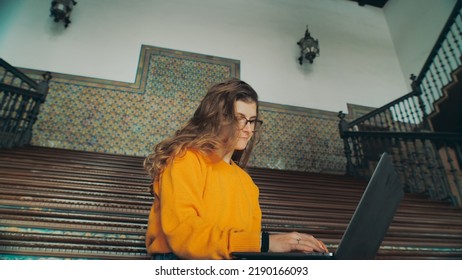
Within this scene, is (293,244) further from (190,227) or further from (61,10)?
(61,10)

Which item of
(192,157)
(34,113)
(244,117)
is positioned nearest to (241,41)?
(34,113)

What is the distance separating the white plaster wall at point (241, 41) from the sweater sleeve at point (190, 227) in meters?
4.19

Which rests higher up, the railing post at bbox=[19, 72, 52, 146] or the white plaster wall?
the white plaster wall

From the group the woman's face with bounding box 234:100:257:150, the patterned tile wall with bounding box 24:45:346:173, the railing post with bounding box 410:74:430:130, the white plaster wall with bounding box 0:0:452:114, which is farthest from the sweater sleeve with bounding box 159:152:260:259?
the railing post with bounding box 410:74:430:130

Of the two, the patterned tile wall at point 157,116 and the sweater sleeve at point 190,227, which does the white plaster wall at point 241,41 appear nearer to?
the patterned tile wall at point 157,116

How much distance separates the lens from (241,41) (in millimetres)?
5375

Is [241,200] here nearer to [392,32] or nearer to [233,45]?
[233,45]

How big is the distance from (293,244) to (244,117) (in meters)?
0.47

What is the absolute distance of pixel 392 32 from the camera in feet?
20.9

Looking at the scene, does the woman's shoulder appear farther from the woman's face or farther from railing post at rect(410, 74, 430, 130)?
railing post at rect(410, 74, 430, 130)

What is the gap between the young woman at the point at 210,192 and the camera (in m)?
0.69

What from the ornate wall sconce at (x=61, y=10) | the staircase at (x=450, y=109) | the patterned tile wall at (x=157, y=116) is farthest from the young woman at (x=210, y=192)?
the ornate wall sconce at (x=61, y=10)

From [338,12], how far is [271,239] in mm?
6824

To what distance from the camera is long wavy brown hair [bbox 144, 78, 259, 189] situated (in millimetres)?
882
